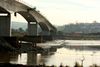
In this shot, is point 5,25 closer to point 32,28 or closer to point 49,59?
point 49,59

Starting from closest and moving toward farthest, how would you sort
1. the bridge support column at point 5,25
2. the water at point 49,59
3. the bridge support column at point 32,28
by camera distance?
the water at point 49,59 < the bridge support column at point 5,25 < the bridge support column at point 32,28

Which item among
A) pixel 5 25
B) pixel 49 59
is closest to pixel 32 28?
pixel 5 25

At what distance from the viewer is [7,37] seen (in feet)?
238

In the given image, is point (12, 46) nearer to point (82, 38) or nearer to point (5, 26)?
point (5, 26)

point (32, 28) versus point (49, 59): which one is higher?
point (32, 28)

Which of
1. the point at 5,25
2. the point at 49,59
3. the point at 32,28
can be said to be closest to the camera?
the point at 49,59

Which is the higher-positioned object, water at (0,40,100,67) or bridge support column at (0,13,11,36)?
→ bridge support column at (0,13,11,36)

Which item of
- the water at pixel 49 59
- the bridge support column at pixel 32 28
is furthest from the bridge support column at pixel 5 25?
the bridge support column at pixel 32 28

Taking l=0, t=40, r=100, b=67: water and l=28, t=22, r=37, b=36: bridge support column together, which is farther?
l=28, t=22, r=37, b=36: bridge support column

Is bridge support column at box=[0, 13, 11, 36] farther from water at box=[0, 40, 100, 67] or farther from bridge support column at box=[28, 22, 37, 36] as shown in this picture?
bridge support column at box=[28, 22, 37, 36]

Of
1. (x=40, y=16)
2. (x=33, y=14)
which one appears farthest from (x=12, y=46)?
(x=40, y=16)

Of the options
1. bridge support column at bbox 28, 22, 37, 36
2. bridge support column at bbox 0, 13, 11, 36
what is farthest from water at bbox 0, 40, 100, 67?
bridge support column at bbox 28, 22, 37, 36

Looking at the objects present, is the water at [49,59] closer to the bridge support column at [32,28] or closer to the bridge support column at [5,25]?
the bridge support column at [5,25]

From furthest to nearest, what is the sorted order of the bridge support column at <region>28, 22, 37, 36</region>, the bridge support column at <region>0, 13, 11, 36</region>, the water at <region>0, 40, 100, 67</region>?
the bridge support column at <region>28, 22, 37, 36</region>, the bridge support column at <region>0, 13, 11, 36</region>, the water at <region>0, 40, 100, 67</region>
